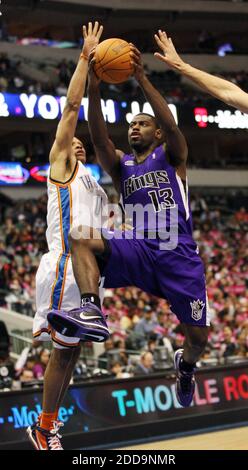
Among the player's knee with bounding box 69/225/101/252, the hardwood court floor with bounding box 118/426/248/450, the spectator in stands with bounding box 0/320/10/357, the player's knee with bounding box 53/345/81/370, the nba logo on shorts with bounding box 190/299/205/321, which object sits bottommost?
the hardwood court floor with bounding box 118/426/248/450

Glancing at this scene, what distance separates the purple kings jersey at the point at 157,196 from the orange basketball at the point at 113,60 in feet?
2.24

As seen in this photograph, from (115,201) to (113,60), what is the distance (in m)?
13.4

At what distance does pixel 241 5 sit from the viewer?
28.9m

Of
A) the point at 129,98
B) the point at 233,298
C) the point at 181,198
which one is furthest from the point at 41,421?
the point at 129,98

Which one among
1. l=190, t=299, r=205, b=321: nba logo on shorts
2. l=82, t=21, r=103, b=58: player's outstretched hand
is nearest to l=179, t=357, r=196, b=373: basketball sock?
l=190, t=299, r=205, b=321: nba logo on shorts

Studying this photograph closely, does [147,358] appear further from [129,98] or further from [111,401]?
[129,98]

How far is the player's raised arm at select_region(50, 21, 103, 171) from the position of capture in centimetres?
616

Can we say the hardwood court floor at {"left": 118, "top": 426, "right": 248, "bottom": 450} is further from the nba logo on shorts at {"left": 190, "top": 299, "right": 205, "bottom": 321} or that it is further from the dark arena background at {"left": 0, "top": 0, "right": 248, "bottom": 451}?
the nba logo on shorts at {"left": 190, "top": 299, "right": 205, "bottom": 321}

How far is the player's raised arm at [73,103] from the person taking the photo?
6.16 metres

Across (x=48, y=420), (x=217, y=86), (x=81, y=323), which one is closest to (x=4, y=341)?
(x=48, y=420)

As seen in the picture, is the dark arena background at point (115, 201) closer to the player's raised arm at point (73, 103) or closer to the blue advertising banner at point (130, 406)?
the blue advertising banner at point (130, 406)

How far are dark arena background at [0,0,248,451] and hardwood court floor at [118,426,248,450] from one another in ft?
0.13

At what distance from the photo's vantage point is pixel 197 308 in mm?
6055

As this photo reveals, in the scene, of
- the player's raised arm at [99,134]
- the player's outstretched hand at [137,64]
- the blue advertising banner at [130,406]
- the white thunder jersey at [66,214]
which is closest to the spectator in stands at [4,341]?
the blue advertising banner at [130,406]
